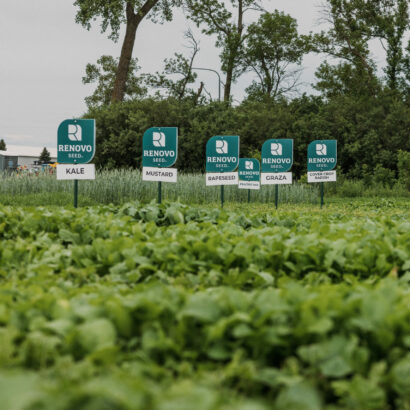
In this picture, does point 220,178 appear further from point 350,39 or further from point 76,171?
point 350,39

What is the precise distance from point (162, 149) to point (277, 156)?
3712 mm

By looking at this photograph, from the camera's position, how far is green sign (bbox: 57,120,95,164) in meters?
9.55

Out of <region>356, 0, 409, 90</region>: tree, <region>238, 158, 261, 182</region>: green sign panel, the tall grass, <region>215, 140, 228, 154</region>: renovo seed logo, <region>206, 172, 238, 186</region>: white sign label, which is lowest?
the tall grass

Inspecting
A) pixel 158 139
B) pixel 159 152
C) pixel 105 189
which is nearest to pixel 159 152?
pixel 159 152

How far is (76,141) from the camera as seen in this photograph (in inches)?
378

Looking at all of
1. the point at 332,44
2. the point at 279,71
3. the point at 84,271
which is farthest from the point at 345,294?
A: the point at 279,71

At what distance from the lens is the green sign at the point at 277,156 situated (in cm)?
1288

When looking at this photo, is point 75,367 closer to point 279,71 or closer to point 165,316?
point 165,316

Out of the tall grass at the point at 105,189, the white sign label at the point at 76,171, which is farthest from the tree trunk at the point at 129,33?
the white sign label at the point at 76,171

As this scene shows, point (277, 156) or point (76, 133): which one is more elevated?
point (76, 133)

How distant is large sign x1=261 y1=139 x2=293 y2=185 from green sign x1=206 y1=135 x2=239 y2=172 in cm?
108

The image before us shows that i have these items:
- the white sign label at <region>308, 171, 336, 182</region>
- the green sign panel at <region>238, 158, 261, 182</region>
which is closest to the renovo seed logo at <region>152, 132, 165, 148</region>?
the white sign label at <region>308, 171, 336, 182</region>

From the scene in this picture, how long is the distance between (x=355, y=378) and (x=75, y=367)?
1.05 metres

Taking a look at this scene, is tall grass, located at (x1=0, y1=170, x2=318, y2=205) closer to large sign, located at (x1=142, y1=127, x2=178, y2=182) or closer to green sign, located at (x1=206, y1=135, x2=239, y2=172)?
green sign, located at (x1=206, y1=135, x2=239, y2=172)
